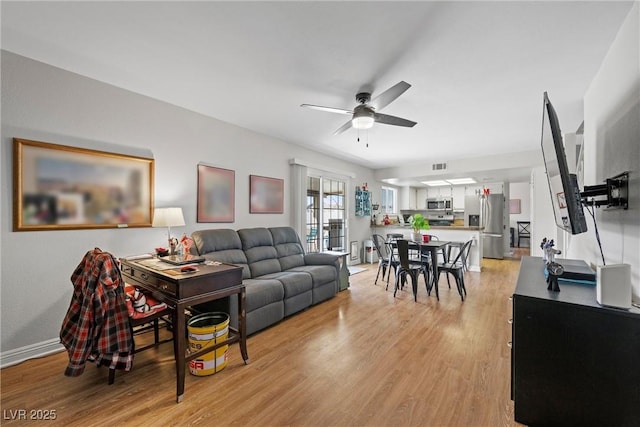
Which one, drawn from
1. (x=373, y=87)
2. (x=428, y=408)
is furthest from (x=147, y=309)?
(x=373, y=87)

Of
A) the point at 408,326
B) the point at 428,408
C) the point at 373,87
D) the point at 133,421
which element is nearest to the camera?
the point at 133,421

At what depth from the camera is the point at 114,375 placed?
2037 mm

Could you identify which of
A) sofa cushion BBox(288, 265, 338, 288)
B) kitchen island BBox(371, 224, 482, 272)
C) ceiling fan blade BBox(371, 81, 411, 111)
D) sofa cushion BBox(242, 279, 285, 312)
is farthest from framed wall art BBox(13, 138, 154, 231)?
kitchen island BBox(371, 224, 482, 272)

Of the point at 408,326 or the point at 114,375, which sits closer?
the point at 114,375

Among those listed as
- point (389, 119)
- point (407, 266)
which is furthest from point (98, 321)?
point (407, 266)

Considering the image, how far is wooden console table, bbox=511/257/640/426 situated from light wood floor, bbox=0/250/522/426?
0.43 meters

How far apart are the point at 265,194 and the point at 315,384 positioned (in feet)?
9.71

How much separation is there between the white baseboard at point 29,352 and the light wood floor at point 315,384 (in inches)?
3.1

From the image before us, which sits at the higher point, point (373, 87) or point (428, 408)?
point (373, 87)

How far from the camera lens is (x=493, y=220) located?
299 inches

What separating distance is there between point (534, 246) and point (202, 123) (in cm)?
691

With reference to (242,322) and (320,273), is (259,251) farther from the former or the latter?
(242,322)

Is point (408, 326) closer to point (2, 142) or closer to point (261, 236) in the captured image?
point (261, 236)

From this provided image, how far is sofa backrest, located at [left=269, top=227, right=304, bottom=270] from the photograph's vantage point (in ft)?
13.0
